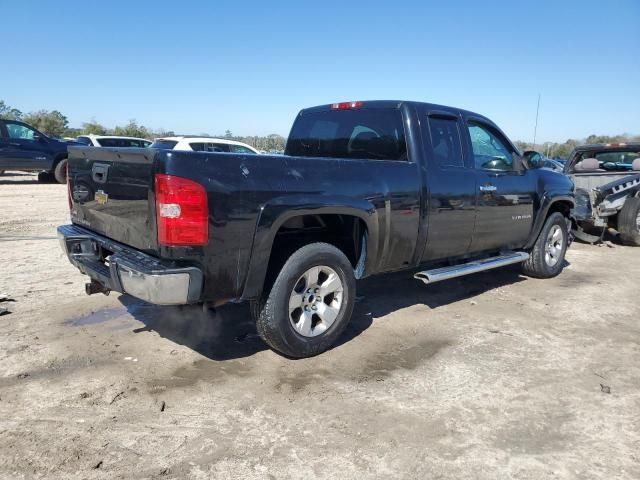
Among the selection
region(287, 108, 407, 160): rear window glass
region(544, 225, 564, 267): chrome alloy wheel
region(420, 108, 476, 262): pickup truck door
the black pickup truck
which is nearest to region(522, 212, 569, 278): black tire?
region(544, 225, 564, 267): chrome alloy wheel

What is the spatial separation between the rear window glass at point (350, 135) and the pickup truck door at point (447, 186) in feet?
0.88

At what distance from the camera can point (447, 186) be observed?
185 inches

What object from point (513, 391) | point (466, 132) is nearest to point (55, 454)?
point (513, 391)

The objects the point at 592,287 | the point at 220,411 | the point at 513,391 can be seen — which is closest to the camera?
the point at 220,411

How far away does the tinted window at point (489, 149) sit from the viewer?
5291 millimetres

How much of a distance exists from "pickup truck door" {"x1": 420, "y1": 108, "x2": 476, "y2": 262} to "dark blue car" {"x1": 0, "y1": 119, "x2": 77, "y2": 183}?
1333 centimetres

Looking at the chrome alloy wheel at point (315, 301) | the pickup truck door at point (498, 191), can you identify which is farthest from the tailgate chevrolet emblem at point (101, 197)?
the pickup truck door at point (498, 191)

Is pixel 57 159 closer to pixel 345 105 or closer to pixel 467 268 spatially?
pixel 345 105

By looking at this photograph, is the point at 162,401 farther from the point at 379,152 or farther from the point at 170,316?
the point at 379,152

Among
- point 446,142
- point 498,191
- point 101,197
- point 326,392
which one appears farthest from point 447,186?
point 101,197

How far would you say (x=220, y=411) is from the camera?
311 centimetres

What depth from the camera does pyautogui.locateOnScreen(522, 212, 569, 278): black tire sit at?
21.1 ft

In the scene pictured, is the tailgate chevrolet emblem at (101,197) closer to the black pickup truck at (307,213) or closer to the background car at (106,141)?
the black pickup truck at (307,213)

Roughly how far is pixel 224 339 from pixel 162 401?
1065mm
